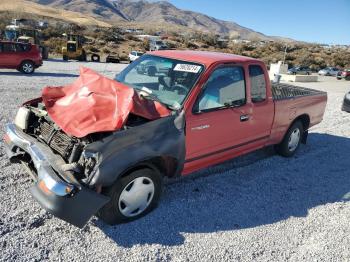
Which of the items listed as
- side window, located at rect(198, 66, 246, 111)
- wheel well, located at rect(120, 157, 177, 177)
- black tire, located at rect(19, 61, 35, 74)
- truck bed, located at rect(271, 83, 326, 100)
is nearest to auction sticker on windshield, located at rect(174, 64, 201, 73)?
side window, located at rect(198, 66, 246, 111)

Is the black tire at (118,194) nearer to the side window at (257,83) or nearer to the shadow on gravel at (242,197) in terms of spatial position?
the shadow on gravel at (242,197)

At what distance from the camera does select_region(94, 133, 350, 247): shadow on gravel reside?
3.98 meters

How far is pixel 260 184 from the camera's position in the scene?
546 centimetres

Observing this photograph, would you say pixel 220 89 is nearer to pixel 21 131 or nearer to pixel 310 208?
pixel 310 208

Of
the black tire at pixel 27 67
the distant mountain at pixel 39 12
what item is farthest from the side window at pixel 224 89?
the distant mountain at pixel 39 12

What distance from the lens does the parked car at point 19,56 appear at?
16702 millimetres

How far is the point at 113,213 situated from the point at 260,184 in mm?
2578

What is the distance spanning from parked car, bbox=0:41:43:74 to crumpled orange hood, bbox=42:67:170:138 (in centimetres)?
1407

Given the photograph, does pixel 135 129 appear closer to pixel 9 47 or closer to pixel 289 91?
pixel 289 91

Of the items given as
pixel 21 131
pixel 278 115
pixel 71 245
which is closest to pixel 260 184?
pixel 278 115

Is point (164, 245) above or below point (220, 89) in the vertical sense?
below

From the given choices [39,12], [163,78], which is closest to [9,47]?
[163,78]

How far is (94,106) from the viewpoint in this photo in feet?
13.0

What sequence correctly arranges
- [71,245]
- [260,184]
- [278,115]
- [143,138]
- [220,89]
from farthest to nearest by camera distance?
[278,115], [260,184], [220,89], [143,138], [71,245]
